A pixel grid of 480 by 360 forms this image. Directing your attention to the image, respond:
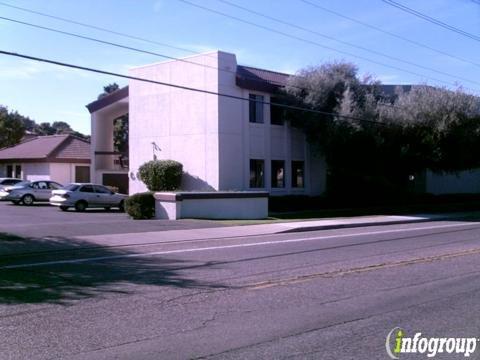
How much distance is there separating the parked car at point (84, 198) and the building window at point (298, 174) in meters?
9.61

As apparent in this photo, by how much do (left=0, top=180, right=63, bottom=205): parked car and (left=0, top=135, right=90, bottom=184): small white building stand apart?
7.14 metres

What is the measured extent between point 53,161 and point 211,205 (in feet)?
73.6

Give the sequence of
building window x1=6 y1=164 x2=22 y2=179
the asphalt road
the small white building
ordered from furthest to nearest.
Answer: building window x1=6 y1=164 x2=22 y2=179 < the small white building < the asphalt road

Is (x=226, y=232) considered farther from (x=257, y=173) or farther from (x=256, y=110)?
(x=256, y=110)

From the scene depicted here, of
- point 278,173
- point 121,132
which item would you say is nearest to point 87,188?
point 278,173

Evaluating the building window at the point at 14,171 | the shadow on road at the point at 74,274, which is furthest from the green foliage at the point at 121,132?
the shadow on road at the point at 74,274

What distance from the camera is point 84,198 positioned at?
3089 centimetres

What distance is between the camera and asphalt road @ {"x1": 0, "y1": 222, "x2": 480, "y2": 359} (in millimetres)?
6219

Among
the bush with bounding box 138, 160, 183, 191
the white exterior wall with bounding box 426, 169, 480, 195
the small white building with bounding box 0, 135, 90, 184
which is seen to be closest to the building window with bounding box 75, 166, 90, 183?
the small white building with bounding box 0, 135, 90, 184

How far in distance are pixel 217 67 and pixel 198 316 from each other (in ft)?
72.3

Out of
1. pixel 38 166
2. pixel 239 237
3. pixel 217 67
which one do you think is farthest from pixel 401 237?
pixel 38 166

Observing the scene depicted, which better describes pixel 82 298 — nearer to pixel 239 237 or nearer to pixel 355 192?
pixel 239 237

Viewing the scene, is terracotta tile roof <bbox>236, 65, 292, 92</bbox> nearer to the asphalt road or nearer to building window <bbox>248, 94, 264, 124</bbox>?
building window <bbox>248, 94, 264, 124</bbox>

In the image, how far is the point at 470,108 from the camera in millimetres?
29844
